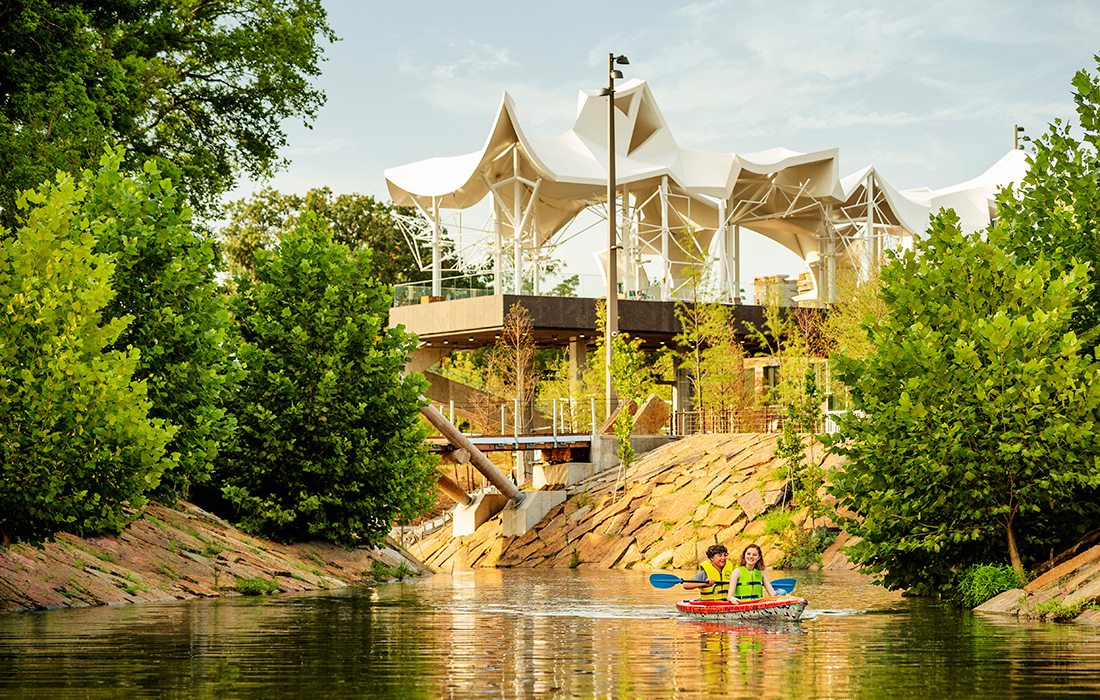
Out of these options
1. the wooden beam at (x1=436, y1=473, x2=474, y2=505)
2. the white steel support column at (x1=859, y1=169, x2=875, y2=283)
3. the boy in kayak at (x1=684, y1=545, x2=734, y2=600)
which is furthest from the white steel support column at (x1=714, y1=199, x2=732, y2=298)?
the boy in kayak at (x1=684, y1=545, x2=734, y2=600)

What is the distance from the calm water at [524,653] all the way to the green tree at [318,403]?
746 cm

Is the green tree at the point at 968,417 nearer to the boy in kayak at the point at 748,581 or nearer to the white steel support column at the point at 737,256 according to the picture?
the boy in kayak at the point at 748,581

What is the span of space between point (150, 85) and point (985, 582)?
26.2m

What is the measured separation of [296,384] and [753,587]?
1439cm

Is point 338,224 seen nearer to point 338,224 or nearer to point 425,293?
point 338,224

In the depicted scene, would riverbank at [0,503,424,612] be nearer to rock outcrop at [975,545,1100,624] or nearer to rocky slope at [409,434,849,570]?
rocky slope at [409,434,849,570]

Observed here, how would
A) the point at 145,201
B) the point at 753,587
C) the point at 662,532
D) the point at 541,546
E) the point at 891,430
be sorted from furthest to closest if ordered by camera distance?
the point at 541,546 → the point at 662,532 → the point at 145,201 → the point at 891,430 → the point at 753,587

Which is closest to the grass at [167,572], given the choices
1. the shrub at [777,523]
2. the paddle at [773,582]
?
the paddle at [773,582]

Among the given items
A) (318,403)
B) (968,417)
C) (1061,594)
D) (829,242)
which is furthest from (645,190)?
(1061,594)

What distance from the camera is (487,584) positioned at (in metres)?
34.6

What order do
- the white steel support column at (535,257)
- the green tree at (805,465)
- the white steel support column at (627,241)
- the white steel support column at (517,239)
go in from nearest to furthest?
the green tree at (805,465), the white steel support column at (517,239), the white steel support column at (535,257), the white steel support column at (627,241)

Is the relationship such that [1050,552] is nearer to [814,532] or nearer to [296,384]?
[296,384]

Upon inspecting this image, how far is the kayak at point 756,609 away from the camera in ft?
63.1

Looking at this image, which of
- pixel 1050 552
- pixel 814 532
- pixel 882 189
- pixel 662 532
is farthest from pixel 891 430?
pixel 882 189
